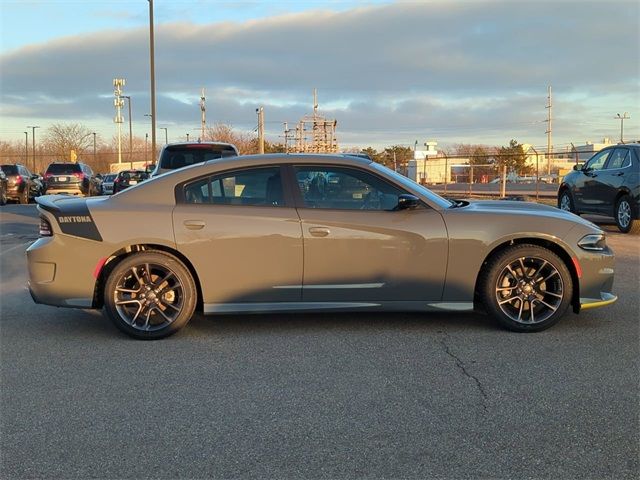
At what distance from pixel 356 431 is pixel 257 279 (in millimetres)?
2004

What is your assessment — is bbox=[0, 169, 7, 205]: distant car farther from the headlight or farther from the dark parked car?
the headlight

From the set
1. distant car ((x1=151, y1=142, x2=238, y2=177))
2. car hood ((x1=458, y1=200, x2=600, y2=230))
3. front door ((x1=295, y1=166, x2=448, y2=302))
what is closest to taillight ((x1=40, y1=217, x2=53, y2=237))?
front door ((x1=295, y1=166, x2=448, y2=302))

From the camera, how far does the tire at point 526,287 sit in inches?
198

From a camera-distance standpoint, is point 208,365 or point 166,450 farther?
point 208,365

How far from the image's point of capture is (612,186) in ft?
37.7

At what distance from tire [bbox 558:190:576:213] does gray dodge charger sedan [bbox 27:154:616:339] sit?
860 centimetres

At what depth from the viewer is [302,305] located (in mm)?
5035

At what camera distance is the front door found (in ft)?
16.3

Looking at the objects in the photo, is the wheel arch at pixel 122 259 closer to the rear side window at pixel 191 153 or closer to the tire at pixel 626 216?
the rear side window at pixel 191 153

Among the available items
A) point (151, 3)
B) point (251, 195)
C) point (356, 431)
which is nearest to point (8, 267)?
point (251, 195)

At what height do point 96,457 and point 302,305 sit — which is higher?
point 302,305

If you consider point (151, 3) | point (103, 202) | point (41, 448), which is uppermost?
point (151, 3)

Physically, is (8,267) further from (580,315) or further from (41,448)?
(580,315)

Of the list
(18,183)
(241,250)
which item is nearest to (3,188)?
(18,183)
